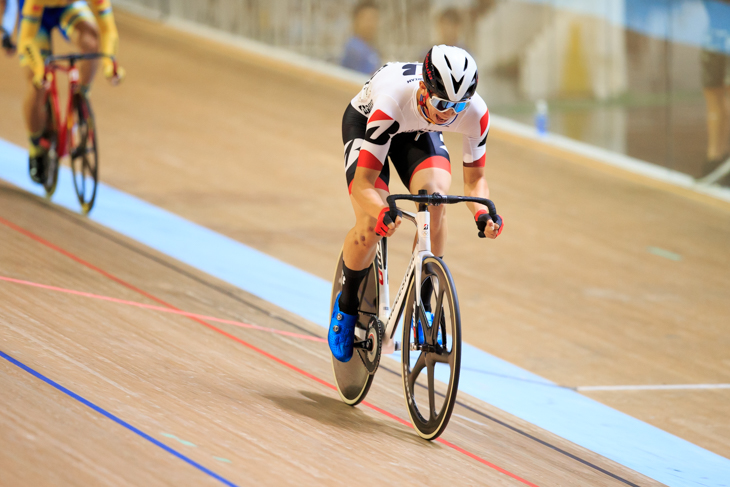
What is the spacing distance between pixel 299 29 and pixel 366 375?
8008 millimetres

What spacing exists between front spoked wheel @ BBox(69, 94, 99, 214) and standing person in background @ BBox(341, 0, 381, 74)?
4.89m

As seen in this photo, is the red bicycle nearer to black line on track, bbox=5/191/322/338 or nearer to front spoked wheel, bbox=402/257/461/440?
black line on track, bbox=5/191/322/338

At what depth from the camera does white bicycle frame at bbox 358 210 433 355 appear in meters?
3.00

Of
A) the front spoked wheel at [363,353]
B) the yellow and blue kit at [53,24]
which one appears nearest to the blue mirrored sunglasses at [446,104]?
the front spoked wheel at [363,353]

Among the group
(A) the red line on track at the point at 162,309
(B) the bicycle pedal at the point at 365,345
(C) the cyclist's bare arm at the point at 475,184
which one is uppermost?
(C) the cyclist's bare arm at the point at 475,184

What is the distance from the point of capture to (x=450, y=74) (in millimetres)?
2785

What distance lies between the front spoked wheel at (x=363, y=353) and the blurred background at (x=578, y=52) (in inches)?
199

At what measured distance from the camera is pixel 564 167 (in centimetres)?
818

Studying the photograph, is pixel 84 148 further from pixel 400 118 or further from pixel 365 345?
pixel 400 118

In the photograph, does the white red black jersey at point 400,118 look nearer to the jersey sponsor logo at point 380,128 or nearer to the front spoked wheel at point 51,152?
the jersey sponsor logo at point 380,128

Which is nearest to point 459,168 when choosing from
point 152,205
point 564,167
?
point 564,167

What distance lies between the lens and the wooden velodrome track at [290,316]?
280cm

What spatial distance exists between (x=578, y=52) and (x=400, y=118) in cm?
638

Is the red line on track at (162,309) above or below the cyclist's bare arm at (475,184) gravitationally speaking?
below
